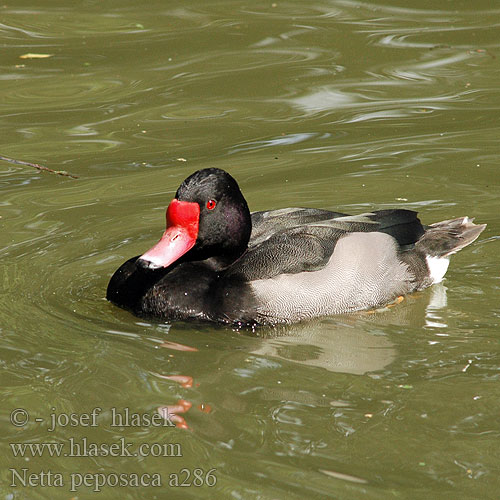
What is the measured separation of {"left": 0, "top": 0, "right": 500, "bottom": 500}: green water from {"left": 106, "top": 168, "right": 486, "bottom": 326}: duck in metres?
0.15

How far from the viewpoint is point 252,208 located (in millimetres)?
8516

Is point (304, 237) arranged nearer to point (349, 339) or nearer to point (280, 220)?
point (280, 220)

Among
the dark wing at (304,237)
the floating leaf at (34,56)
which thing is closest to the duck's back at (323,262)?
the dark wing at (304,237)

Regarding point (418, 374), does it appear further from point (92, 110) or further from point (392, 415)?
point (92, 110)

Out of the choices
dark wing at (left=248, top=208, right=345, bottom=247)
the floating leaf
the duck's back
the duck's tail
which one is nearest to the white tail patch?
the duck's tail

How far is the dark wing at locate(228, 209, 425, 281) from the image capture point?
6.64m

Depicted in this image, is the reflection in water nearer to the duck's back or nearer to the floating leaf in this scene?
the duck's back

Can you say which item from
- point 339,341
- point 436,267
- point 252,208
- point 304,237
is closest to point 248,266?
point 304,237

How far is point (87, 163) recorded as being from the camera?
948cm

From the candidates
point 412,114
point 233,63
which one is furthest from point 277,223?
point 233,63

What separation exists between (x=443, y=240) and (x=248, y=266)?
163 centimetres

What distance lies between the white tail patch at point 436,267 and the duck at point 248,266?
21 cm

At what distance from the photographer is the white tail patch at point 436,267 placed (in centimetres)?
726

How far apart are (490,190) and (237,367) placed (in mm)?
3623
